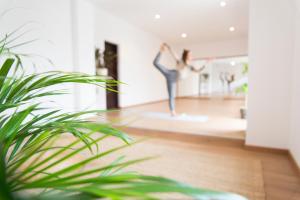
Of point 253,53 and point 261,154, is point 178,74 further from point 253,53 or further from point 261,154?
point 261,154

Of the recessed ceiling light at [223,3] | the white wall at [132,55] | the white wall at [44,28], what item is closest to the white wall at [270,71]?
the recessed ceiling light at [223,3]

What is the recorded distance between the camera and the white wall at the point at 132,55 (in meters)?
4.75

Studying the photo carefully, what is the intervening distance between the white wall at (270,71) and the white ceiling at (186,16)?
2331 mm

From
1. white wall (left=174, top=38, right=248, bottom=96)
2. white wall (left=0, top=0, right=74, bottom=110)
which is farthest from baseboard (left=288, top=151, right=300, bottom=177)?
white wall (left=174, top=38, right=248, bottom=96)

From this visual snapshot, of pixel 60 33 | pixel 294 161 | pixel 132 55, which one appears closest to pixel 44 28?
pixel 60 33

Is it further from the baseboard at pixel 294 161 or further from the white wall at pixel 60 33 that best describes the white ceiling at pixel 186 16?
the baseboard at pixel 294 161

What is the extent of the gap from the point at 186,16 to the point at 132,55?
1994 millimetres

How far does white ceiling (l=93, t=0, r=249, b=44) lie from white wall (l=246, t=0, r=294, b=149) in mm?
2331

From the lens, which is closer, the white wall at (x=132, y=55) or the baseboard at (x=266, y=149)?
the baseboard at (x=266, y=149)

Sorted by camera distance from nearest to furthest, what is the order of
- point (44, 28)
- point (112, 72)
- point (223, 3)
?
point (44, 28), point (223, 3), point (112, 72)

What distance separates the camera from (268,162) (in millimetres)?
1878

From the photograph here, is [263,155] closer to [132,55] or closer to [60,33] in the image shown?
[60,33]

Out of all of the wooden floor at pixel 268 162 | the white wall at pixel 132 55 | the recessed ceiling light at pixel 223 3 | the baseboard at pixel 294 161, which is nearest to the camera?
the wooden floor at pixel 268 162

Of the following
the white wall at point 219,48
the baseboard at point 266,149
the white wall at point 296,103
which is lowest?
the baseboard at point 266,149
